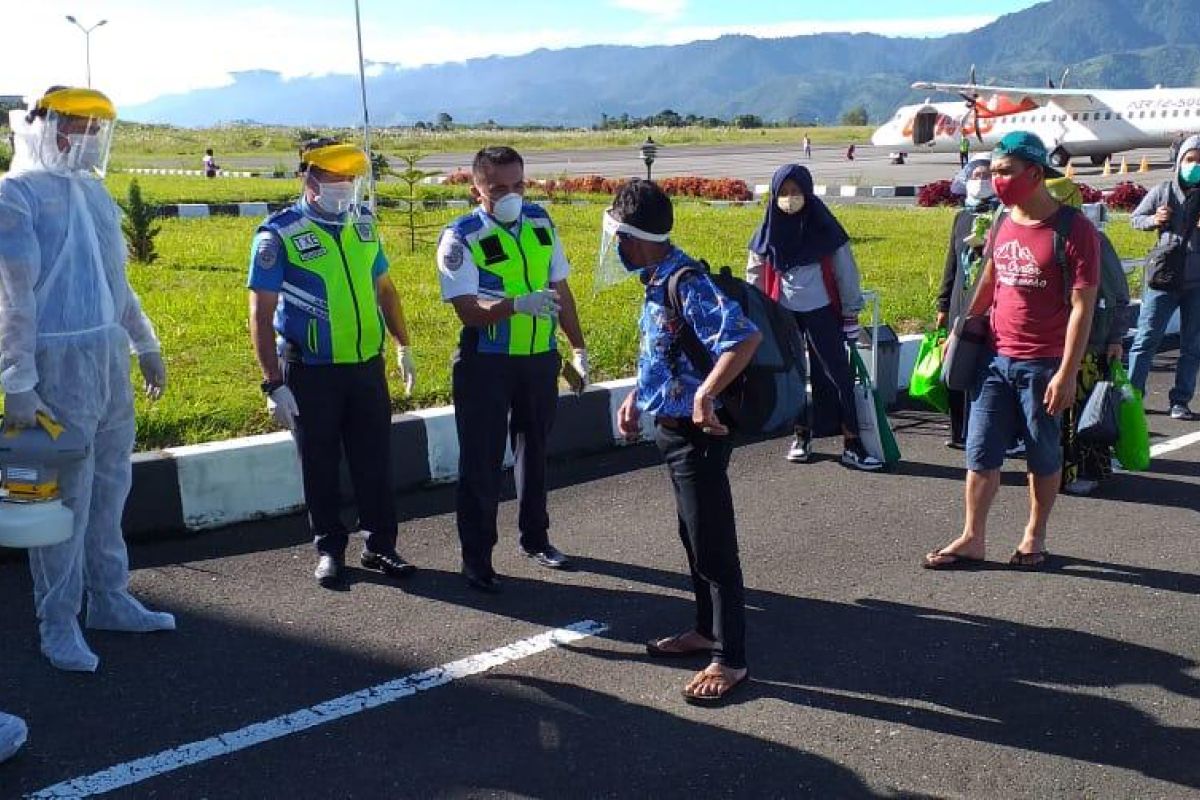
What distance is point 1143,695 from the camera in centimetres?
416

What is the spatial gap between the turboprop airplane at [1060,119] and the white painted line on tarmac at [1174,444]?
3028cm

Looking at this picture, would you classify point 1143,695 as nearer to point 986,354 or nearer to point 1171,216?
point 986,354

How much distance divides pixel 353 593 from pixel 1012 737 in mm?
2784

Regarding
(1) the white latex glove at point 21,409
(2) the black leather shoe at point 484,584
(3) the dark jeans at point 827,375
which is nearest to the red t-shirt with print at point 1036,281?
(3) the dark jeans at point 827,375

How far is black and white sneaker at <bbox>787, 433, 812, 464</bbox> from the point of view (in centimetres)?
730

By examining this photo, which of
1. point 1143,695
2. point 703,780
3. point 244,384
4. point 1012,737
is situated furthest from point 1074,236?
point 244,384

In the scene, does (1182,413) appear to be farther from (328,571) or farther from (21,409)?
(21,409)

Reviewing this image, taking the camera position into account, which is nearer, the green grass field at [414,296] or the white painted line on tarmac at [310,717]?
the white painted line on tarmac at [310,717]

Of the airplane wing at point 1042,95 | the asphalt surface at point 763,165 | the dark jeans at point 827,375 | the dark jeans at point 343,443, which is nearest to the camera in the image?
the dark jeans at point 343,443

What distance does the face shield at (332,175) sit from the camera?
498 cm

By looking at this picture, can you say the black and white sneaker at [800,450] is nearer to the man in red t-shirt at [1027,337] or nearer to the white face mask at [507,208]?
the man in red t-shirt at [1027,337]

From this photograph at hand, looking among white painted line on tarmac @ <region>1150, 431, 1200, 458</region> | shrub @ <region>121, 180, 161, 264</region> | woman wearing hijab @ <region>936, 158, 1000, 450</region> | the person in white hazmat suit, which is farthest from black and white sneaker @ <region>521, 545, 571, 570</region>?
shrub @ <region>121, 180, 161, 264</region>

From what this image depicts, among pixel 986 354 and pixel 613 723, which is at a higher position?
pixel 986 354

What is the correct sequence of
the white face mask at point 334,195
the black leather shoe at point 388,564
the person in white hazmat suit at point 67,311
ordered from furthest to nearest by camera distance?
1. the black leather shoe at point 388,564
2. the white face mask at point 334,195
3. the person in white hazmat suit at point 67,311
